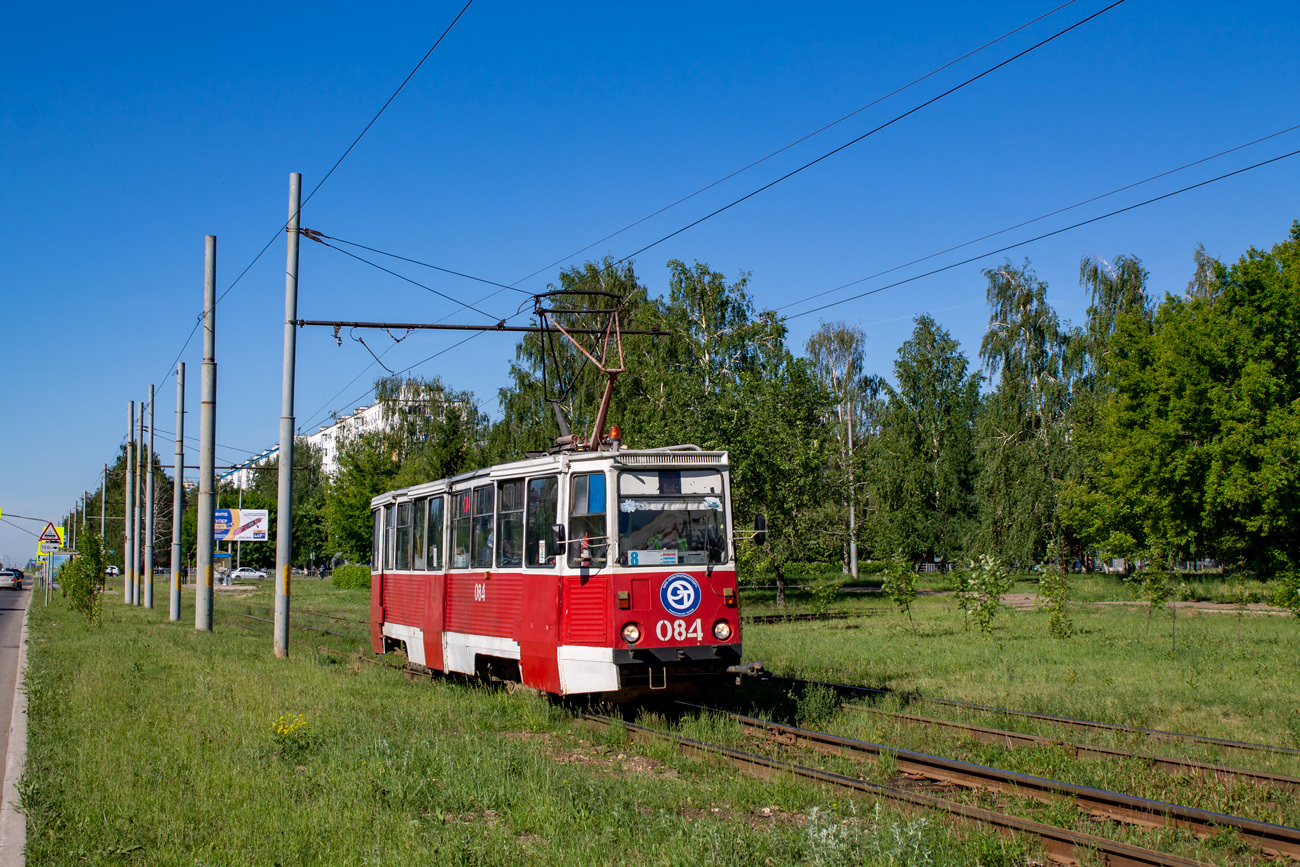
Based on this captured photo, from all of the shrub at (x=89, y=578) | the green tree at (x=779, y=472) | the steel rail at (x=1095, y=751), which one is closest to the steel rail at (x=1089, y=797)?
the steel rail at (x=1095, y=751)

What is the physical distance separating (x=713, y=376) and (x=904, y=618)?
1198 centimetres

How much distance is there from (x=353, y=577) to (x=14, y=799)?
54112 mm

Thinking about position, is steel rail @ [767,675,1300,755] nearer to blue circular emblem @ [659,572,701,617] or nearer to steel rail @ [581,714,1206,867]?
blue circular emblem @ [659,572,701,617]

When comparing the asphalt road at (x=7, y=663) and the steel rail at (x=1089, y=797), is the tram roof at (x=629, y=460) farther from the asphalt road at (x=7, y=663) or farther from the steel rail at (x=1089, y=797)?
the asphalt road at (x=7, y=663)

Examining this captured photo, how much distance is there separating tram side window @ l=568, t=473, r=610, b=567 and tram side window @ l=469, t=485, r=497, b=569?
73.8 inches

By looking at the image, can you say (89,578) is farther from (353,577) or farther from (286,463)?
(353,577)

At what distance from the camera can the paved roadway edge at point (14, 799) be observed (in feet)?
21.1

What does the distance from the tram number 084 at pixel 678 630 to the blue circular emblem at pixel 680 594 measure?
10cm

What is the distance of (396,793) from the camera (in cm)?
757

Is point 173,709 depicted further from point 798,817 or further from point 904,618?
point 904,618

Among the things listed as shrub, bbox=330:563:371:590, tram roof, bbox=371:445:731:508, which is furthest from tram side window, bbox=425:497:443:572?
shrub, bbox=330:563:371:590

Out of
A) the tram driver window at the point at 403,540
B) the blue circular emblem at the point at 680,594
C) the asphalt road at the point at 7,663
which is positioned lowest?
the asphalt road at the point at 7,663

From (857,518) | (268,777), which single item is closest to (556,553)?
(268,777)

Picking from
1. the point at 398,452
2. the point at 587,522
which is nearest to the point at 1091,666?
the point at 587,522
